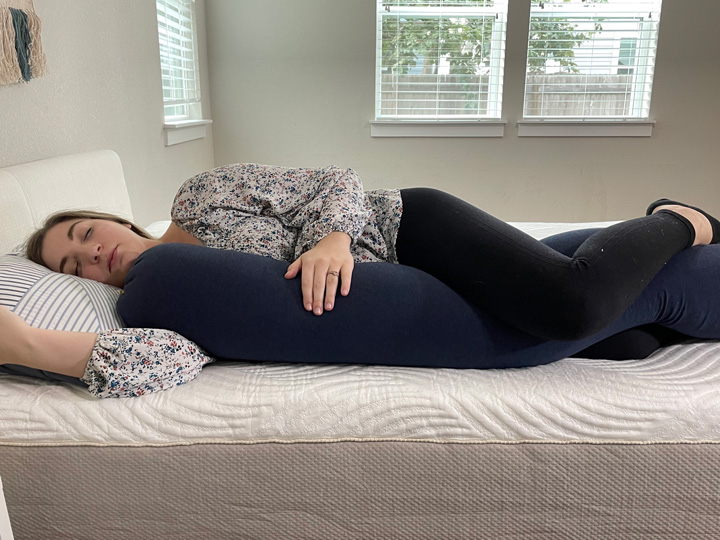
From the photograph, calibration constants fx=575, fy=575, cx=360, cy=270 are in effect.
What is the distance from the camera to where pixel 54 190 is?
1.49m

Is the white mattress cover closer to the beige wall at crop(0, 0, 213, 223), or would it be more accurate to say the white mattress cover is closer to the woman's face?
the woman's face

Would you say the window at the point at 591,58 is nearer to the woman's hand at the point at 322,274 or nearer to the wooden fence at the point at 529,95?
the wooden fence at the point at 529,95

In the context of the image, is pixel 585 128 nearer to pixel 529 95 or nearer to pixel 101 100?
pixel 529 95

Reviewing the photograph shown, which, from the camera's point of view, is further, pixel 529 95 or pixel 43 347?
pixel 529 95

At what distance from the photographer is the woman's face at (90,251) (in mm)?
1150

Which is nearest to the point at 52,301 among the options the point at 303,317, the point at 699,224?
the point at 303,317

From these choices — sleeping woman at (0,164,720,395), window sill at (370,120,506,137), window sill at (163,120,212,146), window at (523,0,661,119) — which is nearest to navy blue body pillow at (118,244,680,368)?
sleeping woman at (0,164,720,395)

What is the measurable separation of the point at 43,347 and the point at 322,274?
0.45m

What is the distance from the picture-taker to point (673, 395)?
94 cm

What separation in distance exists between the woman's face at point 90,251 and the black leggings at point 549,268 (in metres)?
0.62

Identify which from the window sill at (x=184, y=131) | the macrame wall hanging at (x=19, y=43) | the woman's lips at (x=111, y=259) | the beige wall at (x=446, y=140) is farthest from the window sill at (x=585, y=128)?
the woman's lips at (x=111, y=259)

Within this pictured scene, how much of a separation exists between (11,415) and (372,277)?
612 millimetres

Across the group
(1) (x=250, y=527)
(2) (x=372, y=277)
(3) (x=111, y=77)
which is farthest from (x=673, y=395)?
(3) (x=111, y=77)

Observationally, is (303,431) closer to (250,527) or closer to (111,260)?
(250,527)
